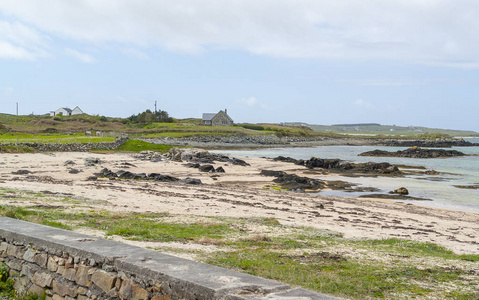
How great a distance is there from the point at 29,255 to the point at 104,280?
173 centimetres

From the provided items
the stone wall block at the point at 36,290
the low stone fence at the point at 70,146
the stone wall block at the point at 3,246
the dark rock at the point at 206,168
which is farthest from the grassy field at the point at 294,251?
the low stone fence at the point at 70,146

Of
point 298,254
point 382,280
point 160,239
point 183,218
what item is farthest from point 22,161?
point 382,280

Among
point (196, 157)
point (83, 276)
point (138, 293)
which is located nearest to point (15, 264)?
point (83, 276)

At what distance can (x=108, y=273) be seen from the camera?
5.39 m

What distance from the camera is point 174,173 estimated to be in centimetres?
3434

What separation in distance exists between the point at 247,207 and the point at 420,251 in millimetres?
8301

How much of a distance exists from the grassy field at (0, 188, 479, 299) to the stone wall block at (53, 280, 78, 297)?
7.90 ft

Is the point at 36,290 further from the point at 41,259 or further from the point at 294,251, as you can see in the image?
the point at 294,251

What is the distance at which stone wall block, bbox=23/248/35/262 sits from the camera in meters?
6.28

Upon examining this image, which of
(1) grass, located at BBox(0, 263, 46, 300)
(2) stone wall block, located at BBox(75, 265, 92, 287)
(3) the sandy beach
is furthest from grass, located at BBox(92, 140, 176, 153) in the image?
(2) stone wall block, located at BBox(75, 265, 92, 287)

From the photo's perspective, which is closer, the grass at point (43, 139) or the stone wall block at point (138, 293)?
the stone wall block at point (138, 293)

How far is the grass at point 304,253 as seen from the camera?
23.1 ft

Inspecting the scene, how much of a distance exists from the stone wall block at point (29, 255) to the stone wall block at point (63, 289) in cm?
64

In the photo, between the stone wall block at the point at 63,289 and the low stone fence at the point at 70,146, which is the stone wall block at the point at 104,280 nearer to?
the stone wall block at the point at 63,289
